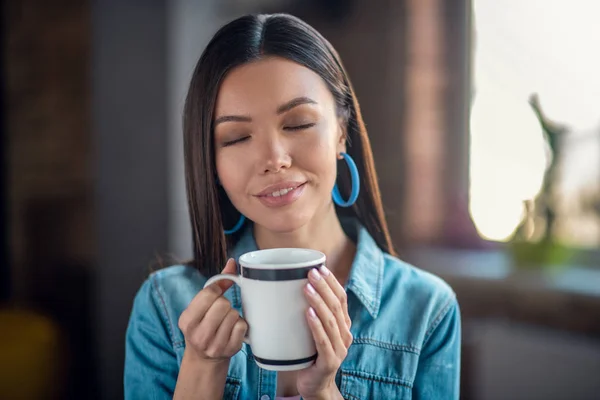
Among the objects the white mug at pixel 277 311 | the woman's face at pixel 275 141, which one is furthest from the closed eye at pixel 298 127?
the white mug at pixel 277 311

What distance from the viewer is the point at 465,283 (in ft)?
4.50

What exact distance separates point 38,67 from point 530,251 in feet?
4.80

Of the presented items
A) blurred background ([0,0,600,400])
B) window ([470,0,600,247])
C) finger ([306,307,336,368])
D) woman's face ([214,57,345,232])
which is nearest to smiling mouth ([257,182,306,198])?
woman's face ([214,57,345,232])

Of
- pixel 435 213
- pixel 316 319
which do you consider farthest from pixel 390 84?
pixel 316 319

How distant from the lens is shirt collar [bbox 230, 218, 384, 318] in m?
0.48

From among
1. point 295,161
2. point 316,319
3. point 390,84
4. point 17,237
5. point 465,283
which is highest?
point 390,84

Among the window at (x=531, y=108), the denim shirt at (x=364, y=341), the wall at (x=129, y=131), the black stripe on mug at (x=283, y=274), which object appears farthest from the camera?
the wall at (x=129, y=131)

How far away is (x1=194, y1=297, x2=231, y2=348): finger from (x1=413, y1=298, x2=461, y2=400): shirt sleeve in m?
0.20

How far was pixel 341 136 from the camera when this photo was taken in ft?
1.55

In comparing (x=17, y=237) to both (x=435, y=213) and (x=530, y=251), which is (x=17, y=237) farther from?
(x=530, y=251)

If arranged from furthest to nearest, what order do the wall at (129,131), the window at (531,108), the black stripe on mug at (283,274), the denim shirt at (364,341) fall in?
the wall at (129,131) < the window at (531,108) < the denim shirt at (364,341) < the black stripe on mug at (283,274)

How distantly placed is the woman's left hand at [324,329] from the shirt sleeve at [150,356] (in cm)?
14

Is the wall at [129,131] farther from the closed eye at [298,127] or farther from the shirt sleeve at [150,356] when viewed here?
the closed eye at [298,127]

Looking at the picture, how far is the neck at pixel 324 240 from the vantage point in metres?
0.47
